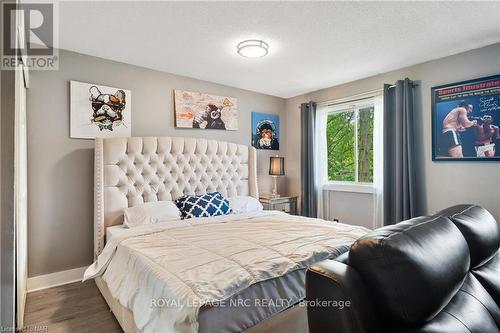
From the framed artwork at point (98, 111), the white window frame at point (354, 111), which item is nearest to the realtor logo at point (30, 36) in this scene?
the framed artwork at point (98, 111)

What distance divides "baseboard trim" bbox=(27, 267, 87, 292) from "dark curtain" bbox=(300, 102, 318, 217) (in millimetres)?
3142

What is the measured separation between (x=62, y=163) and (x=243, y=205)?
2.06 meters

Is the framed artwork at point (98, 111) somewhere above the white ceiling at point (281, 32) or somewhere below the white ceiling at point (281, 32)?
below

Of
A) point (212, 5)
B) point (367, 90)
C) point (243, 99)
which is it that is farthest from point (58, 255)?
point (367, 90)

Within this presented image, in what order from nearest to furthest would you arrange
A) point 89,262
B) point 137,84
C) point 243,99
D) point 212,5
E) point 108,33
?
point 212,5 < point 108,33 < point 89,262 < point 137,84 < point 243,99

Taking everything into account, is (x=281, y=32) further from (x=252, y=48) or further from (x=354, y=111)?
Answer: (x=354, y=111)

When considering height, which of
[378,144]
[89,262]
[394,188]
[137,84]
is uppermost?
[137,84]

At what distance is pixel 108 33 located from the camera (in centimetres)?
246

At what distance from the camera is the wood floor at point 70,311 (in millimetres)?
2055

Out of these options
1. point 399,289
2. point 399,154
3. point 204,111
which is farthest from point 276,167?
point 399,289

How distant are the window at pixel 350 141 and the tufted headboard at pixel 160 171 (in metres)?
1.28

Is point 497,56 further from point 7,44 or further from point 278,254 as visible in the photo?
point 7,44

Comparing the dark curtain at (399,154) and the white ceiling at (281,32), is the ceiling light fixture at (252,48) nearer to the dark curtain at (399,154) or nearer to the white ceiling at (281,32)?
the white ceiling at (281,32)

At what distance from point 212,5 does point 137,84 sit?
1676 millimetres
